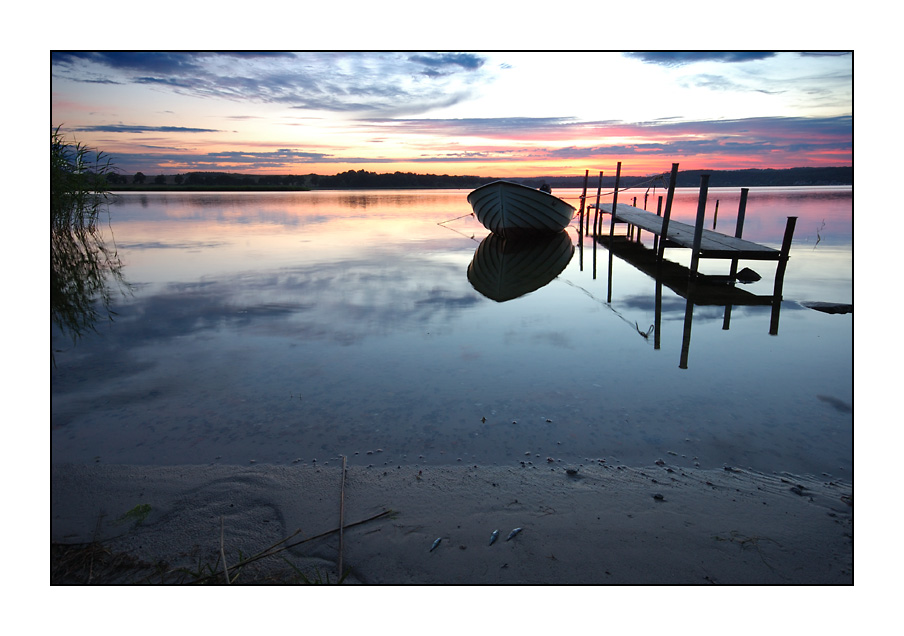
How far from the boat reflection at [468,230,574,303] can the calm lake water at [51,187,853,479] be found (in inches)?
Answer: 12.3

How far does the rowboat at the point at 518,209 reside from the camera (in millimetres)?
18812

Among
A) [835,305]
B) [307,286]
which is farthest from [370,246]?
[835,305]

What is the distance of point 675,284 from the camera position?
1302 cm

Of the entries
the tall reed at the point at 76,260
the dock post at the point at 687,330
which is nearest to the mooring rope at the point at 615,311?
the dock post at the point at 687,330

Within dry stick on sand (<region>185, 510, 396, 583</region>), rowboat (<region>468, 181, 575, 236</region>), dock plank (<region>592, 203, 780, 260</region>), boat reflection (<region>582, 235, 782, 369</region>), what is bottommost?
dry stick on sand (<region>185, 510, 396, 583</region>)

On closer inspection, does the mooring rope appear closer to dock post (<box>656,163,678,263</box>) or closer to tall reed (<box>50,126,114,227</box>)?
dock post (<box>656,163,678,263</box>)

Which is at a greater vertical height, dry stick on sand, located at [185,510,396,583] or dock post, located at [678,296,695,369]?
dock post, located at [678,296,695,369]

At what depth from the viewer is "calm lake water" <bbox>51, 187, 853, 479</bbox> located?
14.5 feet

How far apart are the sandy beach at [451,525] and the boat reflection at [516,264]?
7.07 metres

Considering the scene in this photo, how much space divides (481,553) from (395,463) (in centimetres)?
131

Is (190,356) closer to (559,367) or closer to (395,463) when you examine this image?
(395,463)

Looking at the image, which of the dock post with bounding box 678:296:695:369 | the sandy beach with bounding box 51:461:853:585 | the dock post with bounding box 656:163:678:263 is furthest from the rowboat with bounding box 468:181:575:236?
the sandy beach with bounding box 51:461:853:585

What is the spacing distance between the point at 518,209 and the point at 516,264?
4.43 m

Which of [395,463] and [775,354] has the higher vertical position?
[775,354]
